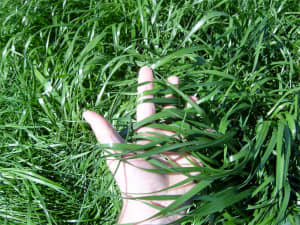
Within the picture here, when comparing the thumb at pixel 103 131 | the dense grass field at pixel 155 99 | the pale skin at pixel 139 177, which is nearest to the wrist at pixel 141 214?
the pale skin at pixel 139 177

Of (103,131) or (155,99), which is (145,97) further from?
(103,131)

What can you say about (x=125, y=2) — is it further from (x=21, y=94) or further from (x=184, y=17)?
(x=21, y=94)

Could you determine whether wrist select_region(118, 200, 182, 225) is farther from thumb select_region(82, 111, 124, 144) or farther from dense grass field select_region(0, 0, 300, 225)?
thumb select_region(82, 111, 124, 144)

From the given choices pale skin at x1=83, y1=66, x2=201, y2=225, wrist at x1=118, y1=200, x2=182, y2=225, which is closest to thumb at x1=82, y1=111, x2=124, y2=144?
pale skin at x1=83, y1=66, x2=201, y2=225

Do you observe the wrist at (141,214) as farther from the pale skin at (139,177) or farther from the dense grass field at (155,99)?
the dense grass field at (155,99)

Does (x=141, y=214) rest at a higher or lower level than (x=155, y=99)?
lower

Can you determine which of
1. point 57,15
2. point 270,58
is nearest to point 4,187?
point 57,15

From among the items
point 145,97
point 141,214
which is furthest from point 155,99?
point 141,214

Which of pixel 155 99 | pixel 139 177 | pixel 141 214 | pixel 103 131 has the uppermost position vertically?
pixel 155 99
